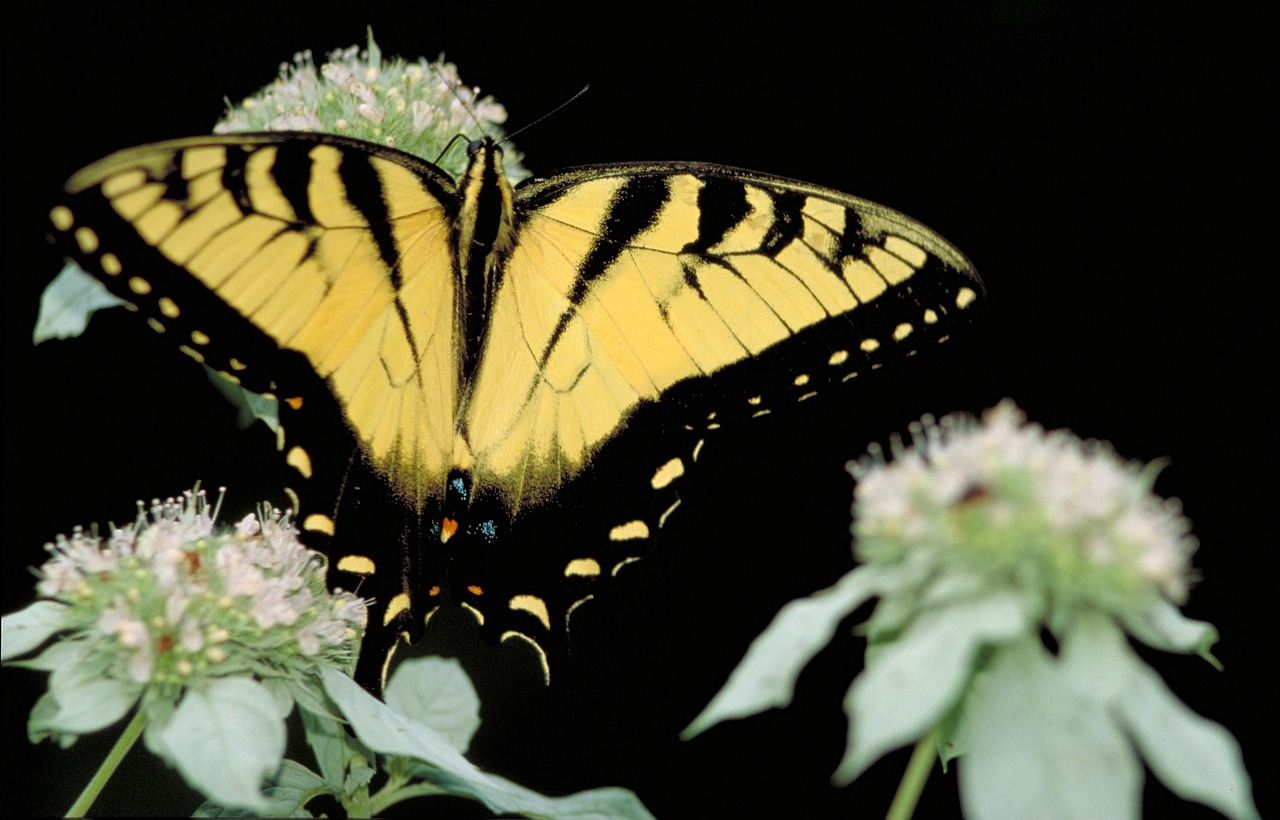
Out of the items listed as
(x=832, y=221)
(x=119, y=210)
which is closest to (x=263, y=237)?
(x=119, y=210)

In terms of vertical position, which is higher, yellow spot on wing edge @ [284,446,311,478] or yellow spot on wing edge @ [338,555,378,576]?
yellow spot on wing edge @ [284,446,311,478]

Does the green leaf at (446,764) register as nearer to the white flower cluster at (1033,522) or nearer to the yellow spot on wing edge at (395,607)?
the yellow spot on wing edge at (395,607)

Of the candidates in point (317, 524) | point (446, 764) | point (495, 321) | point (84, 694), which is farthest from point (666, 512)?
point (84, 694)

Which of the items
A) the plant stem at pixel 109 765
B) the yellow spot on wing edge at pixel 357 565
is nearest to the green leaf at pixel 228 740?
the plant stem at pixel 109 765

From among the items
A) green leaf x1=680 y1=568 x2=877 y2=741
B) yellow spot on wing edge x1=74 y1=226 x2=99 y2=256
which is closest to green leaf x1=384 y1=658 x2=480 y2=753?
yellow spot on wing edge x1=74 y1=226 x2=99 y2=256

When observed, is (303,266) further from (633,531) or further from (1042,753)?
(1042,753)

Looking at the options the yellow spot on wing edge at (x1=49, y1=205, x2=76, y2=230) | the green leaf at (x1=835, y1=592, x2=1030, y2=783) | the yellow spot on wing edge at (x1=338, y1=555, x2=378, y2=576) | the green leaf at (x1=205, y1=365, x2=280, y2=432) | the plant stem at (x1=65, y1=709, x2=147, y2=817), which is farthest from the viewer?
the green leaf at (x1=205, y1=365, x2=280, y2=432)

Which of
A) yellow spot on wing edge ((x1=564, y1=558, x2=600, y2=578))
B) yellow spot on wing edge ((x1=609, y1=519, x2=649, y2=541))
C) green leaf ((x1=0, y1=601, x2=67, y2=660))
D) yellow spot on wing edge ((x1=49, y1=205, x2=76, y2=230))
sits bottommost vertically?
green leaf ((x1=0, y1=601, x2=67, y2=660))

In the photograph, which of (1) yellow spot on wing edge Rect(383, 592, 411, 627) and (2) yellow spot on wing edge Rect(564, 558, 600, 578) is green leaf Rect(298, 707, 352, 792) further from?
(2) yellow spot on wing edge Rect(564, 558, 600, 578)
